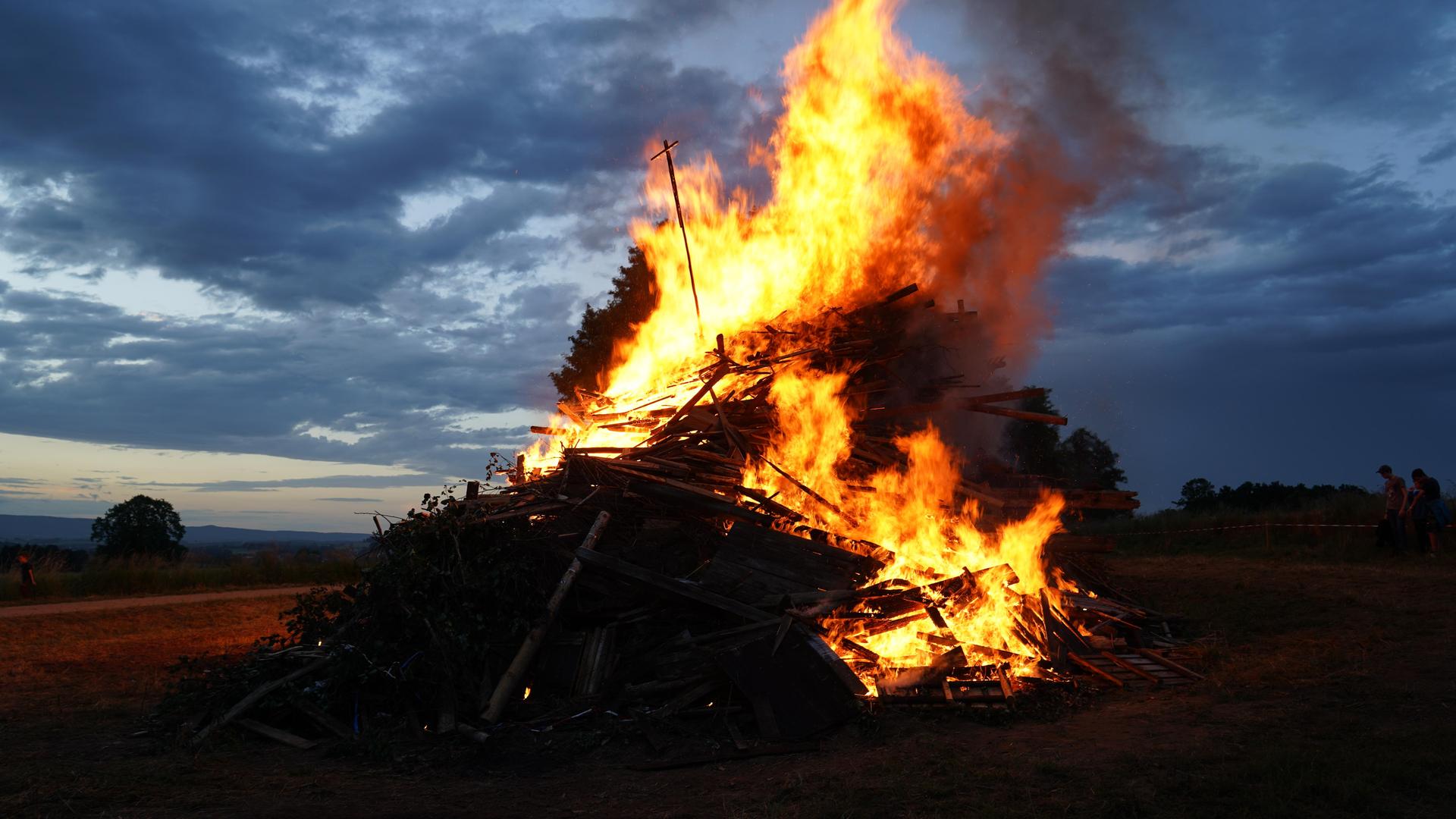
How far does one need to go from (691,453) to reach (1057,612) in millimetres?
5379

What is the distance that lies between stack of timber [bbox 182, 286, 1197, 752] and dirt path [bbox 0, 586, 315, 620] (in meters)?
12.1

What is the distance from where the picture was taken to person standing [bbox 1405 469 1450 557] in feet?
55.9

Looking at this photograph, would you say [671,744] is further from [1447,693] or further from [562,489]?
[1447,693]

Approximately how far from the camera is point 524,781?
24.5 ft

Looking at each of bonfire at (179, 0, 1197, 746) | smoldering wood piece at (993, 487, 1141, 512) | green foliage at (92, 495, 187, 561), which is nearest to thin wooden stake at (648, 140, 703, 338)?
bonfire at (179, 0, 1197, 746)

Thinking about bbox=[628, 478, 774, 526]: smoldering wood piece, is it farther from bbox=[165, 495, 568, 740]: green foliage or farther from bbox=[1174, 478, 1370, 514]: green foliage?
bbox=[1174, 478, 1370, 514]: green foliage

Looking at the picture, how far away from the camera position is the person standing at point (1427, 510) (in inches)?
671

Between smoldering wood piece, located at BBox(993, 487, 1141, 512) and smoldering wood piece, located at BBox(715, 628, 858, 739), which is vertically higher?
smoldering wood piece, located at BBox(993, 487, 1141, 512)

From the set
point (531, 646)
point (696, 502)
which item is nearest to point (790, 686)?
point (531, 646)

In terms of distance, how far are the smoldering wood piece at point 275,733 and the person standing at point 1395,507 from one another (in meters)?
19.9

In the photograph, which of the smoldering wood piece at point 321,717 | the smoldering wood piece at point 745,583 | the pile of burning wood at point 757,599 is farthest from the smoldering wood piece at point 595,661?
the smoldering wood piece at point 321,717

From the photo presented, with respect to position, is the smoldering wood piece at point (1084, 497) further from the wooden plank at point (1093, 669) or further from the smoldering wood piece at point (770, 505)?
the smoldering wood piece at point (770, 505)

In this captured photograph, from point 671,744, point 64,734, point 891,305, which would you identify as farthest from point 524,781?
point 891,305

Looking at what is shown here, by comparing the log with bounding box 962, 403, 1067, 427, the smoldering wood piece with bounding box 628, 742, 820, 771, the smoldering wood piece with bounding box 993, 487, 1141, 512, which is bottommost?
the smoldering wood piece with bounding box 628, 742, 820, 771
